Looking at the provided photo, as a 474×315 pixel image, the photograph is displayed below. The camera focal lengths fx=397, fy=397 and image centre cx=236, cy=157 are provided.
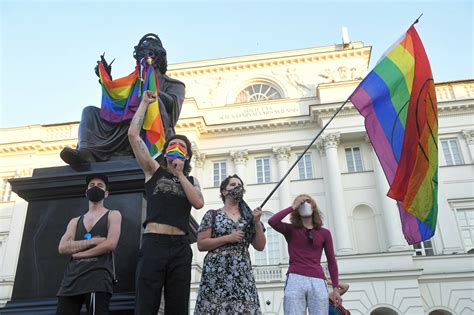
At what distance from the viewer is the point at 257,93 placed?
26016 mm

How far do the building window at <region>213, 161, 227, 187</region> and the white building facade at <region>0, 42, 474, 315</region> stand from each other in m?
0.06

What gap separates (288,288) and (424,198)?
1.94 m

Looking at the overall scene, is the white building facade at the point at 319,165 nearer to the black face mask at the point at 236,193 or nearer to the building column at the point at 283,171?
the building column at the point at 283,171

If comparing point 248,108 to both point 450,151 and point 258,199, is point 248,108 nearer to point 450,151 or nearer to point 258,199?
point 258,199

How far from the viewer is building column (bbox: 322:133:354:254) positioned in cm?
1972

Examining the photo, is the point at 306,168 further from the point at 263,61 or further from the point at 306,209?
the point at 306,209

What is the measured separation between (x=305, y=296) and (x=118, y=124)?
117 inches

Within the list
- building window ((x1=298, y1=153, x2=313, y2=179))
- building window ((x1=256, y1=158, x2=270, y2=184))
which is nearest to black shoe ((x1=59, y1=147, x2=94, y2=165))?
A: building window ((x1=256, y1=158, x2=270, y2=184))

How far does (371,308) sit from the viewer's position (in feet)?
57.6

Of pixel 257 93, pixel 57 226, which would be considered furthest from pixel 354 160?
pixel 57 226

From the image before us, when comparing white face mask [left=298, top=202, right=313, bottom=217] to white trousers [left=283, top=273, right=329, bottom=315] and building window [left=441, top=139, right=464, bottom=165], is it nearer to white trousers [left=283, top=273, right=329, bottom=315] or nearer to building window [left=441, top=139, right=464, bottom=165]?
white trousers [left=283, top=273, right=329, bottom=315]

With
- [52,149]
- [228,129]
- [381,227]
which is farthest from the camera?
[52,149]

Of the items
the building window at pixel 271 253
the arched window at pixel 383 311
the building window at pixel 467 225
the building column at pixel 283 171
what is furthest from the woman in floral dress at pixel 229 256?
the building window at pixel 467 225

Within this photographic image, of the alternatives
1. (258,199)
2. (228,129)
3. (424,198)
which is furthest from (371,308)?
Answer: (424,198)
